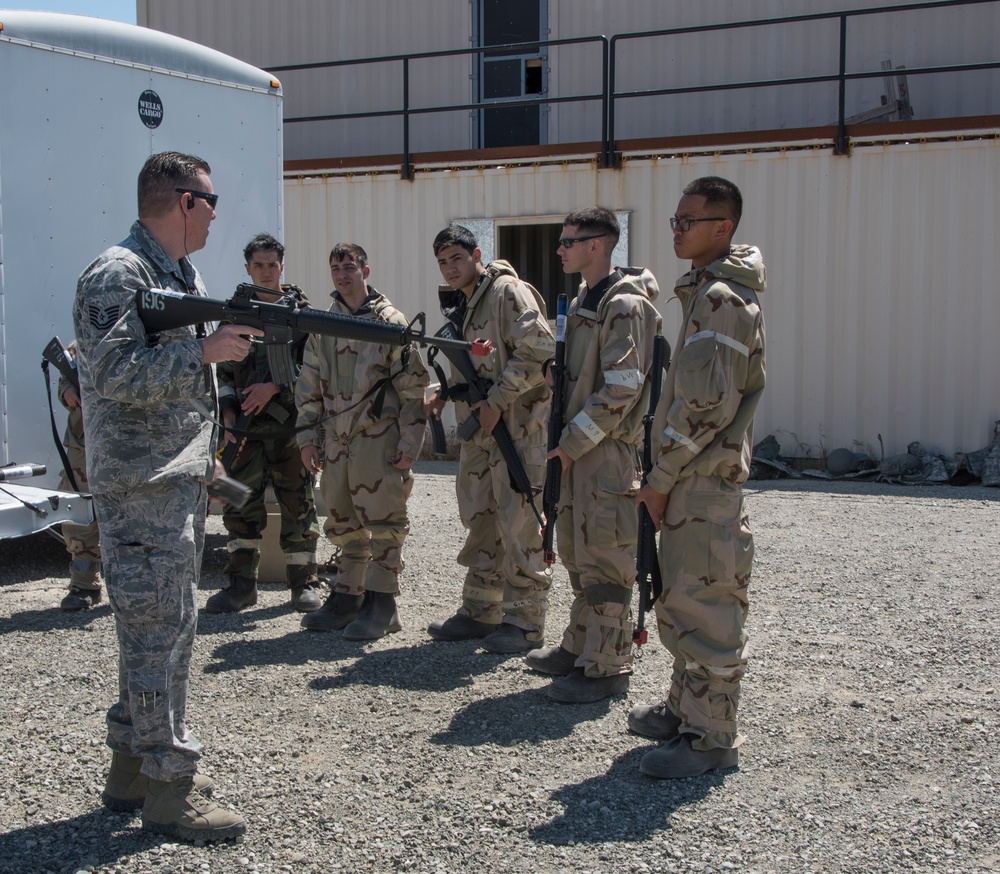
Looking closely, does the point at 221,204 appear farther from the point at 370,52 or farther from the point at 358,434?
the point at 370,52

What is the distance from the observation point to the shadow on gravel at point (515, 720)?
4.22 meters

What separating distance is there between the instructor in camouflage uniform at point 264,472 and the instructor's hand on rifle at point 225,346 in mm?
2905

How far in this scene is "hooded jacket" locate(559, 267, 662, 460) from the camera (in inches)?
179

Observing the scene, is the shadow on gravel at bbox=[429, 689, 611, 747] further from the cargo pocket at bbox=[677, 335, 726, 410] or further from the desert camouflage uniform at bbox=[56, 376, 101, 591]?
the desert camouflage uniform at bbox=[56, 376, 101, 591]

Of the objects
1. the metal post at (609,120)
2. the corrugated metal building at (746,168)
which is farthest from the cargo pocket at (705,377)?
the metal post at (609,120)

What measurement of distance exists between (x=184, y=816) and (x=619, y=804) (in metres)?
1.38

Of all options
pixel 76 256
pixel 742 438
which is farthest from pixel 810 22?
pixel 742 438

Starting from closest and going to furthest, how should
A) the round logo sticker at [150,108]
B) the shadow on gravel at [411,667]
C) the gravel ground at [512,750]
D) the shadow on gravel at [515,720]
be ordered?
the gravel ground at [512,750] < the shadow on gravel at [515,720] < the shadow on gravel at [411,667] < the round logo sticker at [150,108]

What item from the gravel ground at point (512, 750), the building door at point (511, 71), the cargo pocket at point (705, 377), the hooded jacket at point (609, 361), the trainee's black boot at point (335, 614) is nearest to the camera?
the gravel ground at point (512, 750)

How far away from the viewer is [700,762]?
3.83m

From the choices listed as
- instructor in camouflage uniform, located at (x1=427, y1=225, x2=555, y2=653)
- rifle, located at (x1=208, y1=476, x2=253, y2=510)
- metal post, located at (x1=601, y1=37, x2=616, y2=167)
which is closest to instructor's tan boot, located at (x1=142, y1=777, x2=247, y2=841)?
rifle, located at (x1=208, y1=476, x2=253, y2=510)

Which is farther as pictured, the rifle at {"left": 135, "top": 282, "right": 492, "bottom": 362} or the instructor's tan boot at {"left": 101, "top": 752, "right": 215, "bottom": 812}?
the instructor's tan boot at {"left": 101, "top": 752, "right": 215, "bottom": 812}

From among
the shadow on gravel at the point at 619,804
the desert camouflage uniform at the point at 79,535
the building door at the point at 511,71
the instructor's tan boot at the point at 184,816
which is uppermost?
the building door at the point at 511,71

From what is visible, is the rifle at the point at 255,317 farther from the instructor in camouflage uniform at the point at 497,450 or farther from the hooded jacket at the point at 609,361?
the instructor in camouflage uniform at the point at 497,450
